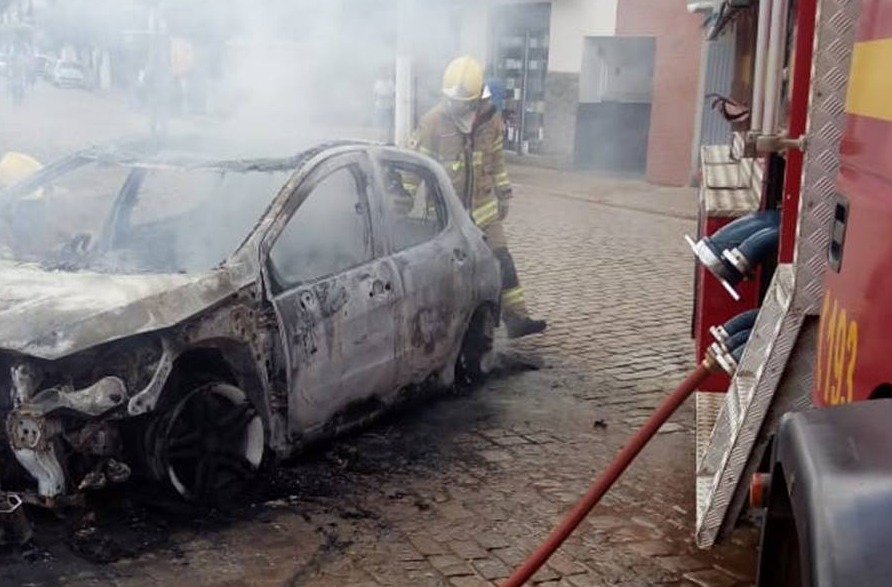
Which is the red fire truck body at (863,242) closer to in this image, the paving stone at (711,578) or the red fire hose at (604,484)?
the red fire hose at (604,484)

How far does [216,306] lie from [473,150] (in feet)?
11.4

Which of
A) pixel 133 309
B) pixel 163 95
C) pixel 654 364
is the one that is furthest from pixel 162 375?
pixel 163 95

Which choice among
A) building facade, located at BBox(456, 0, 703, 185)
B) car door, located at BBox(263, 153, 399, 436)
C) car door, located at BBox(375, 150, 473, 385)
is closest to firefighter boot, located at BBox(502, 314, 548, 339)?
car door, located at BBox(375, 150, 473, 385)

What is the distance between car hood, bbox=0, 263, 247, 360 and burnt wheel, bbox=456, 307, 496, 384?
7.42 feet

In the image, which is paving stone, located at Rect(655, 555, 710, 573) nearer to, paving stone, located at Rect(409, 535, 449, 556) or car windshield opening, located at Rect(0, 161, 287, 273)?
paving stone, located at Rect(409, 535, 449, 556)

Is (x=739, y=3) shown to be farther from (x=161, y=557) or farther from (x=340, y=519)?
(x=161, y=557)

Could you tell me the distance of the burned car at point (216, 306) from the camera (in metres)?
4.17

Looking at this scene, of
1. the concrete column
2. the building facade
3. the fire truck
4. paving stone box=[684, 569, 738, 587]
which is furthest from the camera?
the building facade

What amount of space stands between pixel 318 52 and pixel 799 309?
19.7ft

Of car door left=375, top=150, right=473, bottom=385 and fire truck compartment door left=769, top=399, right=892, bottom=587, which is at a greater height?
fire truck compartment door left=769, top=399, right=892, bottom=587

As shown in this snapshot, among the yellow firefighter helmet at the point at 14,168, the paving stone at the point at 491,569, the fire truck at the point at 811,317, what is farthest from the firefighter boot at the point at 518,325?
the paving stone at the point at 491,569

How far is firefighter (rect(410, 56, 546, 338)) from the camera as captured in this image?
761 centimetres

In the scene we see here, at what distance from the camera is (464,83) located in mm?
7578

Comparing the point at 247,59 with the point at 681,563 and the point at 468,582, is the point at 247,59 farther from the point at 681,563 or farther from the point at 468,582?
the point at 681,563
